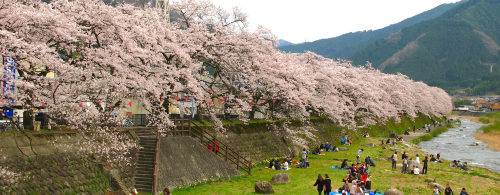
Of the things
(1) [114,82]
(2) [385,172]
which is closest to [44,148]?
(1) [114,82]

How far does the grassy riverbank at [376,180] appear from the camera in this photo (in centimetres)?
1966

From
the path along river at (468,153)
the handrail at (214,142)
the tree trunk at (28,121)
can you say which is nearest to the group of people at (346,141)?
the path along river at (468,153)

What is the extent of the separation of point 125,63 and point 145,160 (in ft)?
16.5

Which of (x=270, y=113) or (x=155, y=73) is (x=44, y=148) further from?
(x=270, y=113)

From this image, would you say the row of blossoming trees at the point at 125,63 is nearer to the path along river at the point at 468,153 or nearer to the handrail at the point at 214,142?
the handrail at the point at 214,142

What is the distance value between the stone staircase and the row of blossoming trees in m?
0.83

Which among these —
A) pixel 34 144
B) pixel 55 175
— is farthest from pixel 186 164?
pixel 34 144

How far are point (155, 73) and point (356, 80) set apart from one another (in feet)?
97.6

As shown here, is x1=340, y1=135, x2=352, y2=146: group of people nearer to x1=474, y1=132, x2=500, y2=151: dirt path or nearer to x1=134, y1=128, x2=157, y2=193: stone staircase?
x1=474, y1=132, x2=500, y2=151: dirt path

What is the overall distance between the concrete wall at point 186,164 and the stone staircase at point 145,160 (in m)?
0.44

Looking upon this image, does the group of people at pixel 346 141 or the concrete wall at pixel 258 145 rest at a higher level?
the concrete wall at pixel 258 145

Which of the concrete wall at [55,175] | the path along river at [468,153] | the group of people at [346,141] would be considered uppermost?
the concrete wall at [55,175]

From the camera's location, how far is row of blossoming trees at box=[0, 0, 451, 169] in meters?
13.2

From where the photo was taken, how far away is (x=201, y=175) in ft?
67.7
